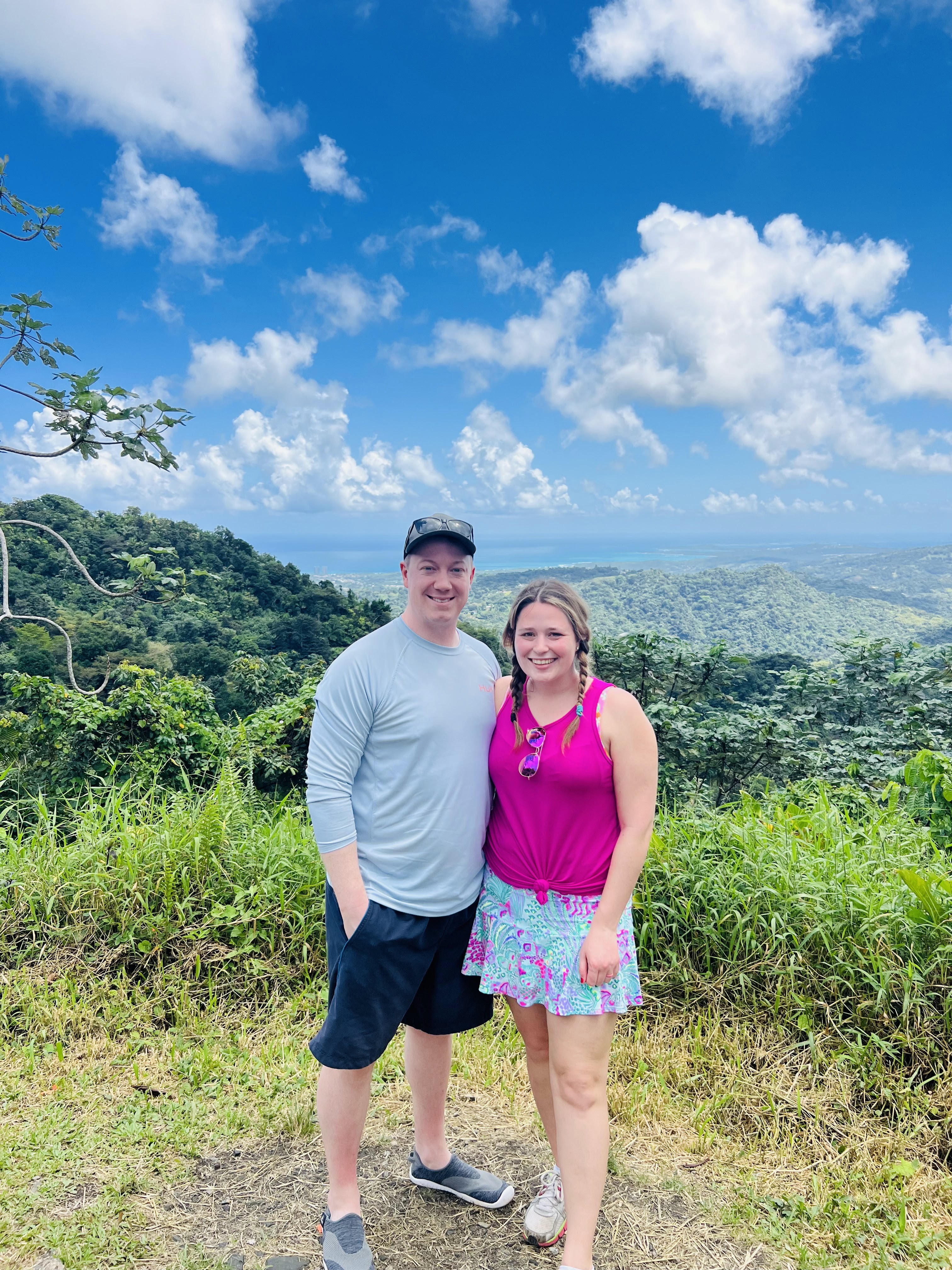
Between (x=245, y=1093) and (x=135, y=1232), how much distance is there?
57 centimetres

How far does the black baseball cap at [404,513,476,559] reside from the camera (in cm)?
180

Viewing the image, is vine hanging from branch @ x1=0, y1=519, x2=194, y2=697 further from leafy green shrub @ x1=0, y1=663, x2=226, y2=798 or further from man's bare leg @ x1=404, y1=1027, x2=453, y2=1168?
man's bare leg @ x1=404, y1=1027, x2=453, y2=1168

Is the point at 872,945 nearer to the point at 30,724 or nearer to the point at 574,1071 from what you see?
the point at 574,1071

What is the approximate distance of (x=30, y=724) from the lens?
18.2 ft

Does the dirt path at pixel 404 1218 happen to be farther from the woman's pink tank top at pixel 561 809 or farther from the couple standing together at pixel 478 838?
the woman's pink tank top at pixel 561 809

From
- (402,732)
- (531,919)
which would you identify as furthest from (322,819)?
(531,919)

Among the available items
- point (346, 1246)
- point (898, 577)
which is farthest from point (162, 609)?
point (898, 577)

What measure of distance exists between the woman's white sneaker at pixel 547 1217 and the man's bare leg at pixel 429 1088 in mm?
278

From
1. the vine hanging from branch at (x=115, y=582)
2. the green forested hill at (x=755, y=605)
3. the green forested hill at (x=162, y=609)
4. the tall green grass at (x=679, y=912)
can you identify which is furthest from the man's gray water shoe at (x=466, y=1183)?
the green forested hill at (x=162, y=609)

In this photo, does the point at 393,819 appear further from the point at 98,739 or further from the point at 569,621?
the point at 98,739

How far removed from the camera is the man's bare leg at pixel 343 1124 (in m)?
1.84

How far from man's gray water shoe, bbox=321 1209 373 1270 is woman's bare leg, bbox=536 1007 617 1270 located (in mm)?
524

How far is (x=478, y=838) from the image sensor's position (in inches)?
73.1

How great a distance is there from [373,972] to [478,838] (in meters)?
0.40
